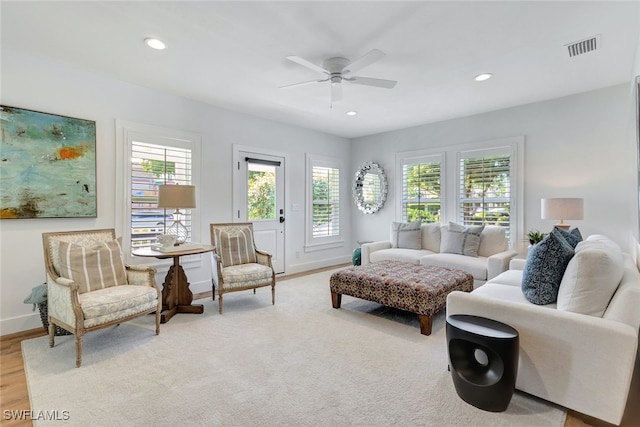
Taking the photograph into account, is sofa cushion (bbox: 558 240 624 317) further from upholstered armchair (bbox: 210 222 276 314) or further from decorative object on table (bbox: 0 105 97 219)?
decorative object on table (bbox: 0 105 97 219)

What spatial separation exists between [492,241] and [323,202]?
3.02 metres

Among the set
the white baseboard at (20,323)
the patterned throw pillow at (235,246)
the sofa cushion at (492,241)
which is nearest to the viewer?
the white baseboard at (20,323)

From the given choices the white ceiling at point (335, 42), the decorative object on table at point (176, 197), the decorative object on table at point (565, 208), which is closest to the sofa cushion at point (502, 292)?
the decorative object on table at point (565, 208)

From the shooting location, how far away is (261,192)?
5152 mm

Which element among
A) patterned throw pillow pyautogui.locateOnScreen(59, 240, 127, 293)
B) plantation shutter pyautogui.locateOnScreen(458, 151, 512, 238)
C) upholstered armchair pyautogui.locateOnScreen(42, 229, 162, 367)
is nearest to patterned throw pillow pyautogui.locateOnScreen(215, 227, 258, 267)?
upholstered armchair pyautogui.locateOnScreen(42, 229, 162, 367)

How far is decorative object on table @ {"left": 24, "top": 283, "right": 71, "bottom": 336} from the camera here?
284 centimetres

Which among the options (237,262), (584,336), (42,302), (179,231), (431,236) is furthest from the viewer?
(431,236)

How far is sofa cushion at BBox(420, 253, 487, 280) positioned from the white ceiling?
7.11 feet

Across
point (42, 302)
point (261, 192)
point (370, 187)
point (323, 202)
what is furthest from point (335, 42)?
point (370, 187)

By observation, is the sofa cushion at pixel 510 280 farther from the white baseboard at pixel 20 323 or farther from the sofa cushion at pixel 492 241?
the white baseboard at pixel 20 323

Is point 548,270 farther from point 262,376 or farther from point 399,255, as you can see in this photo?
point 399,255

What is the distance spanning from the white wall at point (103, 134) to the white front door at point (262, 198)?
15 centimetres

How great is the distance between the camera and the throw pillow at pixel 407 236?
5.06 meters

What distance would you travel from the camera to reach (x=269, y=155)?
17.1 ft
